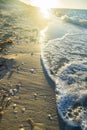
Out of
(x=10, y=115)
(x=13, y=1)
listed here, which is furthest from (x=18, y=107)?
(x=13, y=1)

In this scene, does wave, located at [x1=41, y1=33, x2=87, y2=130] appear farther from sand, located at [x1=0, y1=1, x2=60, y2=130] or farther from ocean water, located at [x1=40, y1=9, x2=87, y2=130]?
sand, located at [x1=0, y1=1, x2=60, y2=130]

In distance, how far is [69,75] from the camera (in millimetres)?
6883

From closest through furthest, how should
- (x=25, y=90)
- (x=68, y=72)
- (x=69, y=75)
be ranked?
(x=25, y=90) < (x=69, y=75) < (x=68, y=72)

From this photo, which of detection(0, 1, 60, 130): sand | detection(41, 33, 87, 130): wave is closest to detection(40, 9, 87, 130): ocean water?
detection(41, 33, 87, 130): wave

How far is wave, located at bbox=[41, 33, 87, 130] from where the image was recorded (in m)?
5.11

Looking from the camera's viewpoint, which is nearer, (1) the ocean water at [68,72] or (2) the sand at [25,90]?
(2) the sand at [25,90]

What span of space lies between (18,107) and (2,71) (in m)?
1.90

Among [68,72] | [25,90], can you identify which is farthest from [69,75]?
[25,90]

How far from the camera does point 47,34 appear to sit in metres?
12.3

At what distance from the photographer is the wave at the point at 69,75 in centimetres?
511

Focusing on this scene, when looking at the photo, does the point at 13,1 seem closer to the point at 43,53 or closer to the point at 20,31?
the point at 20,31

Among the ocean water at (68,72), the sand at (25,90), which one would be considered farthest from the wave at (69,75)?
the sand at (25,90)

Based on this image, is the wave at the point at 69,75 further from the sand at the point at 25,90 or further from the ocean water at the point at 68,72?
the sand at the point at 25,90

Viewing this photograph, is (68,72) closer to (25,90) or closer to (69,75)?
(69,75)
